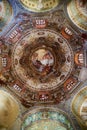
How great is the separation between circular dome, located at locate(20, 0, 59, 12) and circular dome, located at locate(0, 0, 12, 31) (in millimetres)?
486

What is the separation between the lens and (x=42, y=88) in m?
17.2

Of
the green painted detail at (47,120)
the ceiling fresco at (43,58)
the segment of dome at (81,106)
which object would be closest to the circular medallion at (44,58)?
the ceiling fresco at (43,58)

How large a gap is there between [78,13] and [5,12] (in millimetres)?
2368

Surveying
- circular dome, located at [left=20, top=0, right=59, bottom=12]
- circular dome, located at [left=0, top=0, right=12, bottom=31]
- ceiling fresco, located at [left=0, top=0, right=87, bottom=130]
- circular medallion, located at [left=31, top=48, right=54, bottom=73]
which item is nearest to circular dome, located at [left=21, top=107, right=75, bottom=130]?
ceiling fresco, located at [left=0, top=0, right=87, bottom=130]

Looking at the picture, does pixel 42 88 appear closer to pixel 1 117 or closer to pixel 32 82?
pixel 32 82

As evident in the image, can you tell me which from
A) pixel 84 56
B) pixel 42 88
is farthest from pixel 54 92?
pixel 84 56

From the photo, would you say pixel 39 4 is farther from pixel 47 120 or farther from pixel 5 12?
pixel 47 120

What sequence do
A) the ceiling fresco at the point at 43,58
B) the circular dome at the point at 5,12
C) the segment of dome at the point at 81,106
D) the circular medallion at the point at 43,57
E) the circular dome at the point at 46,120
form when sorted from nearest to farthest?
the circular dome at the point at 46,120
the segment of dome at the point at 81,106
the circular dome at the point at 5,12
the ceiling fresco at the point at 43,58
the circular medallion at the point at 43,57

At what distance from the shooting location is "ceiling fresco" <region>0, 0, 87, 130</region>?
16656 millimetres

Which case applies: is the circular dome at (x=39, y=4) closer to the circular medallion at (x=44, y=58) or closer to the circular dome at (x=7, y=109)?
the circular medallion at (x=44, y=58)

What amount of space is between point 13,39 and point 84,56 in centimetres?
243

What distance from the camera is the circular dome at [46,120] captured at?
16078 millimetres

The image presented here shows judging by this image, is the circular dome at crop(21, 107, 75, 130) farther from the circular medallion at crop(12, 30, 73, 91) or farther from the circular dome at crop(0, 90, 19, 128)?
the circular medallion at crop(12, 30, 73, 91)

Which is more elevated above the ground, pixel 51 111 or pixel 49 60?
pixel 49 60
